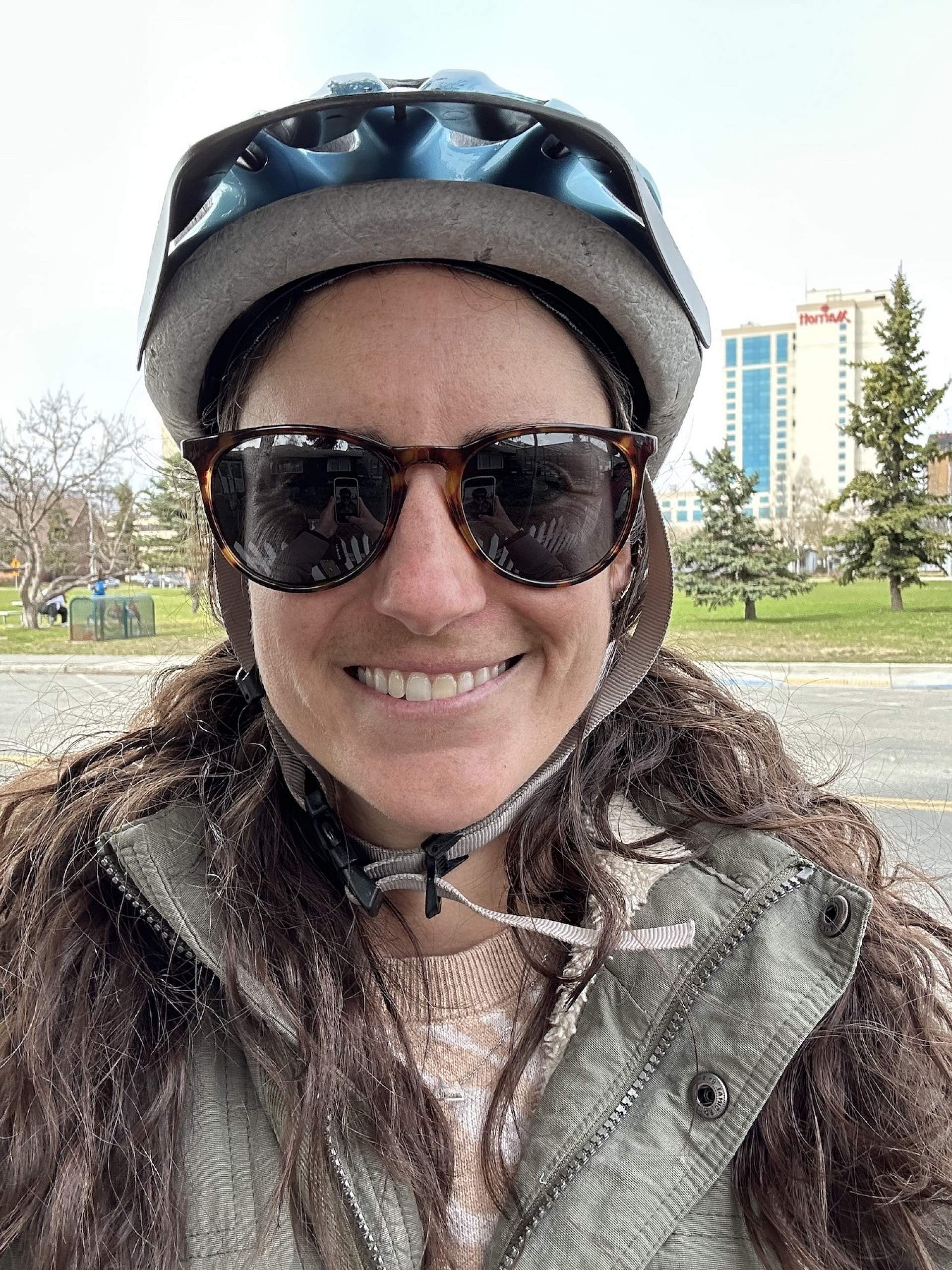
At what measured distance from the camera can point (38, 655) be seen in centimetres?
1491

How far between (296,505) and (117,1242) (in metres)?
0.93

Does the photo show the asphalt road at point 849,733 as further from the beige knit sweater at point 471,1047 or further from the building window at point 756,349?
the building window at point 756,349

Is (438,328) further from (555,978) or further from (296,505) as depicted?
(555,978)

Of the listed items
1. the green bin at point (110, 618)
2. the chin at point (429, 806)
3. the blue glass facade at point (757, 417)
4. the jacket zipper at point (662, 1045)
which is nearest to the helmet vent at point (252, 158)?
the chin at point (429, 806)

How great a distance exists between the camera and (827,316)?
251 feet

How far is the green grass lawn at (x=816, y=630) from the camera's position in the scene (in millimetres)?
13156

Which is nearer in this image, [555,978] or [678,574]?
[555,978]

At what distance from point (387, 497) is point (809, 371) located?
3436 inches

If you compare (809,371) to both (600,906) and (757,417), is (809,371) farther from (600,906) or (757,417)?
(600,906)

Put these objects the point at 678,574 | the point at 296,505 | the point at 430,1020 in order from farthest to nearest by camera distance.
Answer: the point at 678,574
the point at 430,1020
the point at 296,505

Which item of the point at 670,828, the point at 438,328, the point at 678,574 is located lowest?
the point at 670,828

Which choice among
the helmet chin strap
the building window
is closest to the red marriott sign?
the building window

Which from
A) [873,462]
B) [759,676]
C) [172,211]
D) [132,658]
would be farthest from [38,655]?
[873,462]

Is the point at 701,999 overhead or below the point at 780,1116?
overhead
